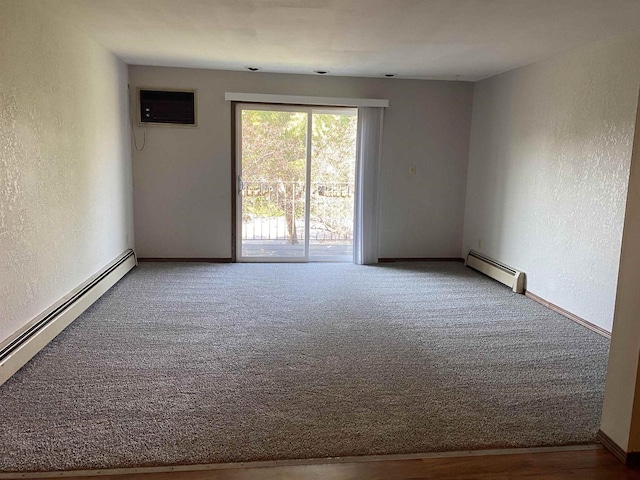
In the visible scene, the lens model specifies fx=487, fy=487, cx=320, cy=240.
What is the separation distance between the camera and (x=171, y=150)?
5.63 meters

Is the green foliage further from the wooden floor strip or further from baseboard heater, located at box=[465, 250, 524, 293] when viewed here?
the wooden floor strip

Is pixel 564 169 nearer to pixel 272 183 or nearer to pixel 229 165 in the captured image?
pixel 272 183

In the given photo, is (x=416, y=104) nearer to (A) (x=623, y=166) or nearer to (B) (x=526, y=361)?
(A) (x=623, y=166)

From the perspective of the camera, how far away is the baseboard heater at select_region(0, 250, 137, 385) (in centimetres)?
275

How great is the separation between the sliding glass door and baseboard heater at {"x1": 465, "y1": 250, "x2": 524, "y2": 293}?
4.90ft

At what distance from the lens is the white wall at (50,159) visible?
2.79 meters

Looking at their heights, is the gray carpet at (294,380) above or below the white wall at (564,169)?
below

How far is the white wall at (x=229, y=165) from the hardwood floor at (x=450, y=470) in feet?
13.4

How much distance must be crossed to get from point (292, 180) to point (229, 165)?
772 mm

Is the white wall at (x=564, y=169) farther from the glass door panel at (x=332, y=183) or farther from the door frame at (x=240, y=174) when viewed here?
the door frame at (x=240, y=174)

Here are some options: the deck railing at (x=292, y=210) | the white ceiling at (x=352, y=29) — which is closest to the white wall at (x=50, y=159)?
the white ceiling at (x=352, y=29)

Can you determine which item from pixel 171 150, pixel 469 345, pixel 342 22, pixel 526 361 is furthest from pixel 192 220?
pixel 526 361

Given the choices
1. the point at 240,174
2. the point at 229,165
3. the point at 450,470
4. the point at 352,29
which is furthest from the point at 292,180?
the point at 450,470

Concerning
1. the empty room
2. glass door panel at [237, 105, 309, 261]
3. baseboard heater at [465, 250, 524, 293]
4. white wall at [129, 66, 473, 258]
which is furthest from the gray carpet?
glass door panel at [237, 105, 309, 261]
